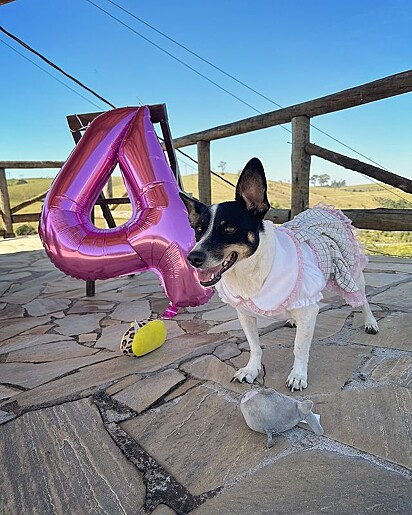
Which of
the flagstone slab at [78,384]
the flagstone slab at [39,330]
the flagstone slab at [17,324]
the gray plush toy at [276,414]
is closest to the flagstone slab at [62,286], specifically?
the flagstone slab at [17,324]

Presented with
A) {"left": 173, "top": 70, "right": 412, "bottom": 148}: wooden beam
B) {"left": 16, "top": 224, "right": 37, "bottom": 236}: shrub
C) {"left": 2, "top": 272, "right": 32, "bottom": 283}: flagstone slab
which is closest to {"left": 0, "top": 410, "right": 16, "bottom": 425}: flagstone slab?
{"left": 173, "top": 70, "right": 412, "bottom": 148}: wooden beam

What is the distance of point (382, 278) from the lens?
3.57 metres

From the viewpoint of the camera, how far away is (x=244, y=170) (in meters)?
1.51

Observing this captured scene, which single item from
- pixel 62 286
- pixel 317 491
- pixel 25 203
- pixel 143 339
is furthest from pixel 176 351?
pixel 25 203

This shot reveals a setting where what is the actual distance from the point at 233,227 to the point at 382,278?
2.61 metres

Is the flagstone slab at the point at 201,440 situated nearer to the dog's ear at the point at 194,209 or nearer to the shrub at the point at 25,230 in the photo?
the dog's ear at the point at 194,209

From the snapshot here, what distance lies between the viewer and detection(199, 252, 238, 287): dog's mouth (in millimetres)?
1460

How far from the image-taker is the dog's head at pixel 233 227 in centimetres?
142

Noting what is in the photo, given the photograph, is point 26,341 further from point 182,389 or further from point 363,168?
point 363,168

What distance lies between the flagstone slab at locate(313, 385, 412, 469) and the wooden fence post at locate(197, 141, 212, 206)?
344 centimetres

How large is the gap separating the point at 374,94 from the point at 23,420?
2915 millimetres

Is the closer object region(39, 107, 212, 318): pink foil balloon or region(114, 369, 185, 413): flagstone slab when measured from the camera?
region(114, 369, 185, 413): flagstone slab

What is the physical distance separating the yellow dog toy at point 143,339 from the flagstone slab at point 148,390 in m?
0.29

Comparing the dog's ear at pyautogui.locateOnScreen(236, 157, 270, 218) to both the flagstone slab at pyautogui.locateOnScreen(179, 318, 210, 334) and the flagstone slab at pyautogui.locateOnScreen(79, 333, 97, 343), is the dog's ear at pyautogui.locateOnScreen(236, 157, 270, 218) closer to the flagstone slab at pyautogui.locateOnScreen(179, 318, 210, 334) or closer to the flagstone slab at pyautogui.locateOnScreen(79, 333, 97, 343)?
the flagstone slab at pyautogui.locateOnScreen(179, 318, 210, 334)
